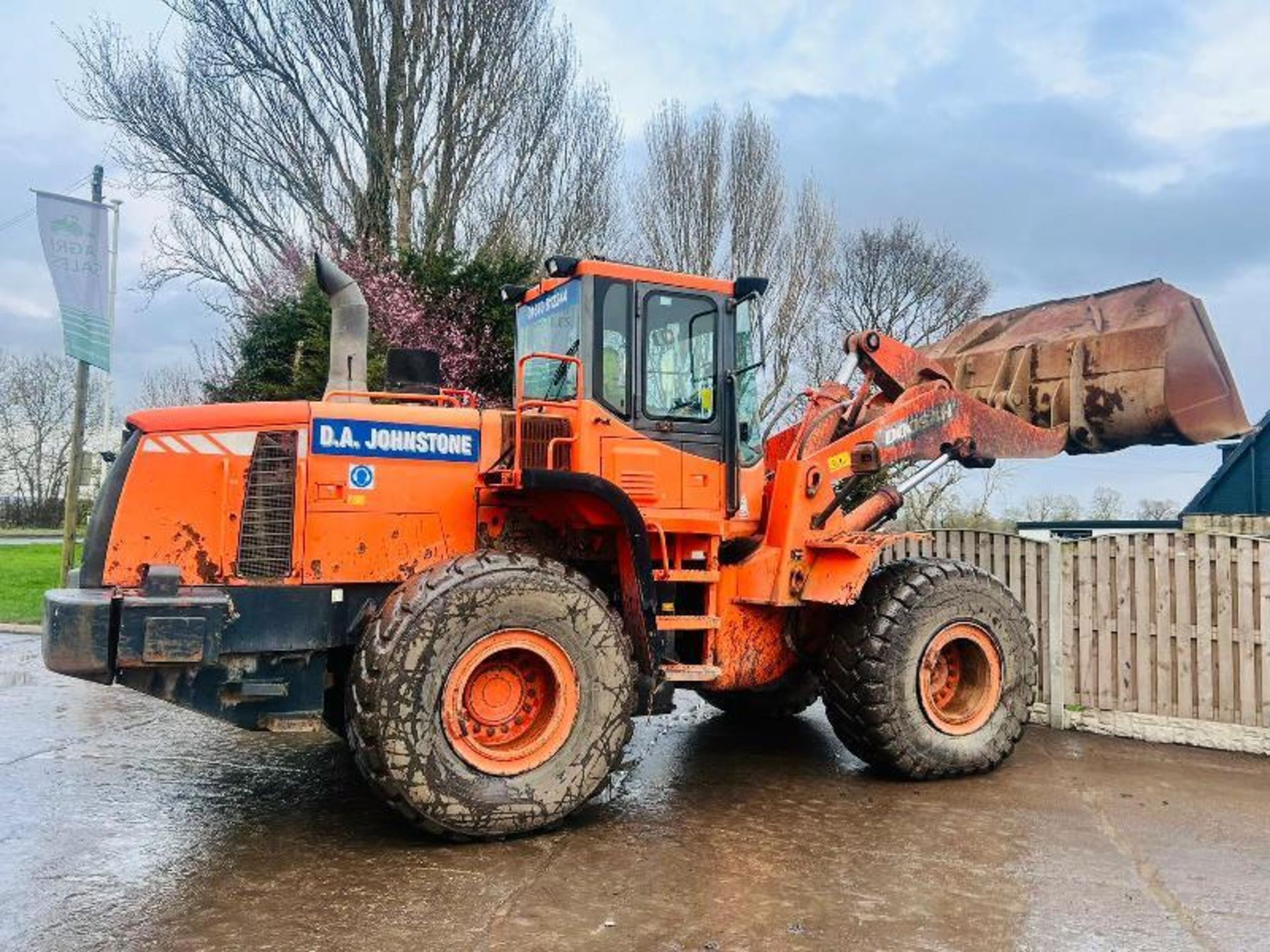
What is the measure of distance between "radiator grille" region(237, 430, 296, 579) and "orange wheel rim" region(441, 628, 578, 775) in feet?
3.53

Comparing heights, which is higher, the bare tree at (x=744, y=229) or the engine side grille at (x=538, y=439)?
the bare tree at (x=744, y=229)

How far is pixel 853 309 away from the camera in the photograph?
79.4 ft

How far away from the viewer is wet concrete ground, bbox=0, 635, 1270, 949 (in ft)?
12.4

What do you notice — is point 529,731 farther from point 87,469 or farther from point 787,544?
point 87,469

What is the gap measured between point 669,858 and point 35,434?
47164 mm

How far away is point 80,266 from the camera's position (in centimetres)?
1332

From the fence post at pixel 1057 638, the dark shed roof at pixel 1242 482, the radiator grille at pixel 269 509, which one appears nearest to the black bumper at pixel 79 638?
the radiator grille at pixel 269 509

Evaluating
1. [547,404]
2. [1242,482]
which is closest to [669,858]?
[547,404]

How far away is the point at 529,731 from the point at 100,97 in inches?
651

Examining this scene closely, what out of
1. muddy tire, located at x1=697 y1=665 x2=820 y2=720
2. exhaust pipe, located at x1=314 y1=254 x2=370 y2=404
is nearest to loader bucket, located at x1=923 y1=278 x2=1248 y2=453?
muddy tire, located at x1=697 y1=665 x2=820 y2=720

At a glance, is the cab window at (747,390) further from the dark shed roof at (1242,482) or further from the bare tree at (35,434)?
the bare tree at (35,434)

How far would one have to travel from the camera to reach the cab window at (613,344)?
563cm

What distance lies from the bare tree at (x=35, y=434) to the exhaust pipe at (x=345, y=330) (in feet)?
138

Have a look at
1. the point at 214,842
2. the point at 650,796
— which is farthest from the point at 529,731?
the point at 214,842
